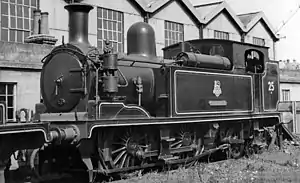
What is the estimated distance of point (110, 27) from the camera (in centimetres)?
1933

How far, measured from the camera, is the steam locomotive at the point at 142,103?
8656mm

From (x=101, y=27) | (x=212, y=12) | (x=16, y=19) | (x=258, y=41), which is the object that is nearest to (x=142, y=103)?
(x=16, y=19)

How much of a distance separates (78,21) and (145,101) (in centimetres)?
246

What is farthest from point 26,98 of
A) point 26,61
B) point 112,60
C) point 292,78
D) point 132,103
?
point 292,78

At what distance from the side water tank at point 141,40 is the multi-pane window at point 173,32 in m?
11.2

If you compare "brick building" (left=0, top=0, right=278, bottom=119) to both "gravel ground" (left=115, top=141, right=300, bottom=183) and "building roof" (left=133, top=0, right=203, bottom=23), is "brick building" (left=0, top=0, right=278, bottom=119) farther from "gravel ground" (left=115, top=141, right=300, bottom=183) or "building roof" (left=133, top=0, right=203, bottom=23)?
"gravel ground" (left=115, top=141, right=300, bottom=183)

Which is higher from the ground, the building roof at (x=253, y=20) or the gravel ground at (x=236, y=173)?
the building roof at (x=253, y=20)

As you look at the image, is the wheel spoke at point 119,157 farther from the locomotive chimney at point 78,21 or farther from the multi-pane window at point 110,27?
the multi-pane window at point 110,27

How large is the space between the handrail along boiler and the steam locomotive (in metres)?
0.02

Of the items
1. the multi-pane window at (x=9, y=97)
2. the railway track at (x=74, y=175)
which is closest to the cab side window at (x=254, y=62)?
the railway track at (x=74, y=175)

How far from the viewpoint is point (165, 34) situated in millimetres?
21922

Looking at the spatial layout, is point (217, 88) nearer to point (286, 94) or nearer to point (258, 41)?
point (286, 94)

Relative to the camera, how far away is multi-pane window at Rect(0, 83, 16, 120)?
41.7 feet

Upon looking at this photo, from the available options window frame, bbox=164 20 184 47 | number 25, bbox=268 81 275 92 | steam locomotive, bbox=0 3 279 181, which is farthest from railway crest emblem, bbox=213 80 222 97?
window frame, bbox=164 20 184 47
